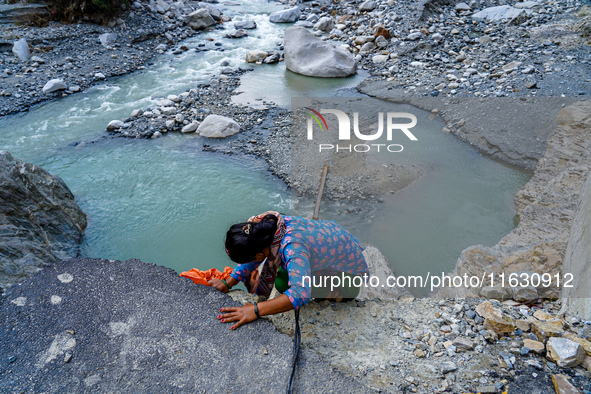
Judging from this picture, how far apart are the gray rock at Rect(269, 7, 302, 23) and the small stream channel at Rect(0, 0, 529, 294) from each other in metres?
6.14

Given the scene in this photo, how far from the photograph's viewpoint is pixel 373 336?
2.30 metres

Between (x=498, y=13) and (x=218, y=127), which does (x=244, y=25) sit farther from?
(x=498, y=13)

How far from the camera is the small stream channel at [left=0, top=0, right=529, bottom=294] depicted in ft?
13.8

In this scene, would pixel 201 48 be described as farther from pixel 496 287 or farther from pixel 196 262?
pixel 496 287

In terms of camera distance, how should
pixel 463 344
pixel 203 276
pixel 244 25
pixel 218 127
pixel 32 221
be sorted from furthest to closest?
1. pixel 244 25
2. pixel 218 127
3. pixel 32 221
4. pixel 203 276
5. pixel 463 344

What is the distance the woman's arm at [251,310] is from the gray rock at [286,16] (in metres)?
12.2

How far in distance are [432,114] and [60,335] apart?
642 cm

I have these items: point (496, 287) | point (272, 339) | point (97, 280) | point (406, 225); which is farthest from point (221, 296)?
point (406, 225)

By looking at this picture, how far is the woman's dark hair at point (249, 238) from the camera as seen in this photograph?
2.00 metres

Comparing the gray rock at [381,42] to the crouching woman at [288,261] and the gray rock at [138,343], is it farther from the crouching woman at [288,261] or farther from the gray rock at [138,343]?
the gray rock at [138,343]

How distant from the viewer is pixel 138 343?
6.49ft

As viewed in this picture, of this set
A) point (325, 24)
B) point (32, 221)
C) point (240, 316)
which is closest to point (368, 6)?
point (325, 24)

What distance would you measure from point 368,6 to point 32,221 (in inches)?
425
